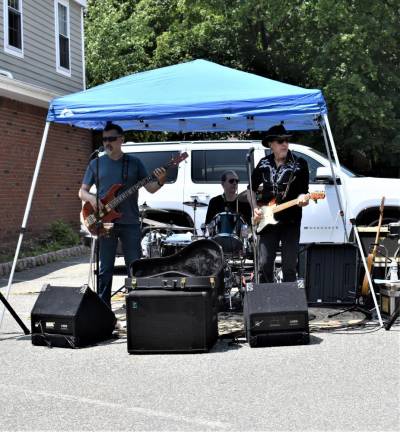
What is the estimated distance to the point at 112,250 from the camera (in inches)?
300

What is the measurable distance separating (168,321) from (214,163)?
5.72 metres

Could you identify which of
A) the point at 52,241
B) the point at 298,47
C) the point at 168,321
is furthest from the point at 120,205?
the point at 298,47

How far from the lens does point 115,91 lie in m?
7.70

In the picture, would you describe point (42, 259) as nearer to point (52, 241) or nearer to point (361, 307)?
point (52, 241)

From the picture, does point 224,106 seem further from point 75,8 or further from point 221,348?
point 75,8

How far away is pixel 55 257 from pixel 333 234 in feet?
18.9

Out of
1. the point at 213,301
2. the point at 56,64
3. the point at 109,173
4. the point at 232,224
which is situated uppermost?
the point at 56,64

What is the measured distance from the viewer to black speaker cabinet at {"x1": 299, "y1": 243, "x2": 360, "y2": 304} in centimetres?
799

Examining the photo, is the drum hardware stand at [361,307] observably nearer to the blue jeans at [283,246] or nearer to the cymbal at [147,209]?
the blue jeans at [283,246]

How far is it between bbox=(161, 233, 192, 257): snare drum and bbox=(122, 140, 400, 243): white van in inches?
74.7

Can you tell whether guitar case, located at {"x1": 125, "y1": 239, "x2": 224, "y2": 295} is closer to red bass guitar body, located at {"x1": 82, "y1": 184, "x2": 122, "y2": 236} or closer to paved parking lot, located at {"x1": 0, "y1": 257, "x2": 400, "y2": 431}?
paved parking lot, located at {"x1": 0, "y1": 257, "x2": 400, "y2": 431}

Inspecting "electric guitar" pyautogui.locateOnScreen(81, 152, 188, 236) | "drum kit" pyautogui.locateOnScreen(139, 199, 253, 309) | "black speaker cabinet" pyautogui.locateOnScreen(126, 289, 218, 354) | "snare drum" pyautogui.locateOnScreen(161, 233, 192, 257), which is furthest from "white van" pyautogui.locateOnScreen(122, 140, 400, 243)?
"black speaker cabinet" pyautogui.locateOnScreen(126, 289, 218, 354)

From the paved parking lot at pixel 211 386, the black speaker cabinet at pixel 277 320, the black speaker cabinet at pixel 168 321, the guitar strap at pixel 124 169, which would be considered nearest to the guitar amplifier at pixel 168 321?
the black speaker cabinet at pixel 168 321

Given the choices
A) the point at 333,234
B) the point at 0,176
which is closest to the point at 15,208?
the point at 0,176
